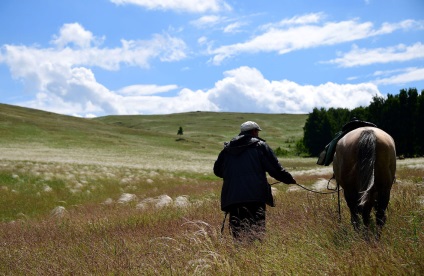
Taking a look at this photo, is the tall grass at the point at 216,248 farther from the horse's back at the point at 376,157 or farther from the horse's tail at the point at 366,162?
the horse's back at the point at 376,157

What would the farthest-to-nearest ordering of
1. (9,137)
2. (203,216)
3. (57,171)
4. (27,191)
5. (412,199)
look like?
(9,137) → (57,171) → (27,191) → (203,216) → (412,199)

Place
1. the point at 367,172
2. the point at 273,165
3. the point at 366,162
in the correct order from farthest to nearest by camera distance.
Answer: the point at 273,165 → the point at 366,162 → the point at 367,172

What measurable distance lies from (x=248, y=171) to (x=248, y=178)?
128 mm

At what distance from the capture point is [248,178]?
7586 mm

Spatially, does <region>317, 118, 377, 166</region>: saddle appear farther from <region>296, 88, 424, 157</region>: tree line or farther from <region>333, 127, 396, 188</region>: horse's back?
<region>296, 88, 424, 157</region>: tree line

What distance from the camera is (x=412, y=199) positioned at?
8.54 m

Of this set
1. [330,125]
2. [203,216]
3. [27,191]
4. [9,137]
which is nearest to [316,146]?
[330,125]

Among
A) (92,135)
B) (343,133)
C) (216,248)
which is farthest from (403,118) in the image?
(216,248)

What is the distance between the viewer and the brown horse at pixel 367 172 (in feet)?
23.3

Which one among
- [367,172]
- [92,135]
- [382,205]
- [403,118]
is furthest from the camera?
[92,135]

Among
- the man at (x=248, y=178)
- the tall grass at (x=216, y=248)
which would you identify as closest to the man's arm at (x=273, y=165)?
the man at (x=248, y=178)

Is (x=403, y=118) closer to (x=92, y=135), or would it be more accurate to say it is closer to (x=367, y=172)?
(x=92, y=135)

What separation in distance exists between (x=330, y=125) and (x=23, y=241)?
78.1 m

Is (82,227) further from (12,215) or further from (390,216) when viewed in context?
(12,215)
